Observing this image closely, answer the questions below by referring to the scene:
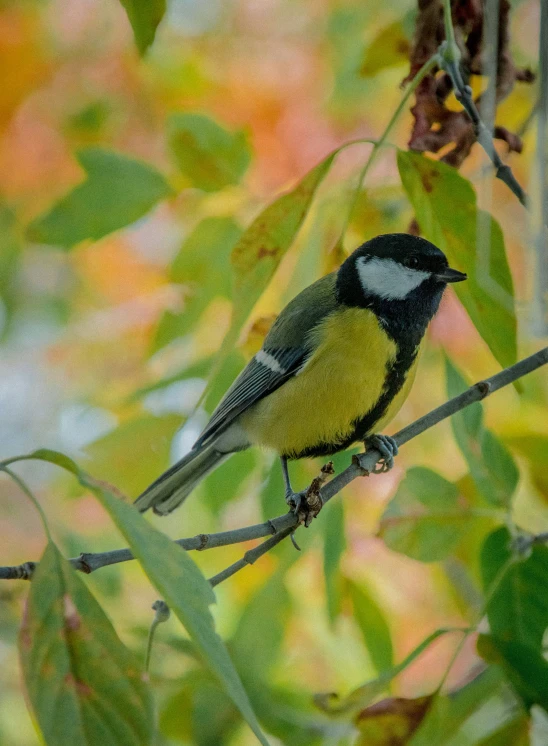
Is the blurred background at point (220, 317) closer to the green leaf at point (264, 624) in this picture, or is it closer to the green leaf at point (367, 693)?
the green leaf at point (264, 624)

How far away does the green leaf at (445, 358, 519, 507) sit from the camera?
3.02ft

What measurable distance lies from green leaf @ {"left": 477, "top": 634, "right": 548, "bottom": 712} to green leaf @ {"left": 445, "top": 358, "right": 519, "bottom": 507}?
8.6 inches

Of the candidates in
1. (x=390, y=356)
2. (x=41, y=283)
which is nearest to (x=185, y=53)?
(x=41, y=283)

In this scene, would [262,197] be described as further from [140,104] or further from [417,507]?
[140,104]

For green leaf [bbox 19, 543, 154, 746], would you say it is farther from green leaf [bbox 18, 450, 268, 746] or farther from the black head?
the black head

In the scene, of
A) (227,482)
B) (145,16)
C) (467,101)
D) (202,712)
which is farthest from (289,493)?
(145,16)

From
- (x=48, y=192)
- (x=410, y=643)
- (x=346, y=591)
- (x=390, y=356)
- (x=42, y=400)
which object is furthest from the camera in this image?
(x=42, y=400)

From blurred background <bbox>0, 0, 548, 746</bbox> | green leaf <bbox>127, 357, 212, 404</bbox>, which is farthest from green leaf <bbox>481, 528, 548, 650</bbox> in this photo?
green leaf <bbox>127, 357, 212, 404</bbox>

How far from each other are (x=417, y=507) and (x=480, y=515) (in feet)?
0.25

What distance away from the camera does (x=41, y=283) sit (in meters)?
2.52

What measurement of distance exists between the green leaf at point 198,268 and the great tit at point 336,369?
0.71 feet

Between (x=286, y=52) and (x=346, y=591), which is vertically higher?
(x=286, y=52)

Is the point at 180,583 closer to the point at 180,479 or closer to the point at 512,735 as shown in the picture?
the point at 512,735

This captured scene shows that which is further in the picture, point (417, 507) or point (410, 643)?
point (410, 643)
